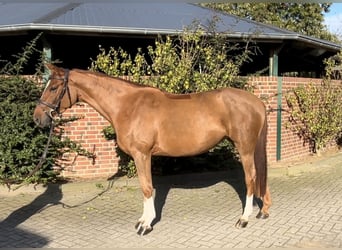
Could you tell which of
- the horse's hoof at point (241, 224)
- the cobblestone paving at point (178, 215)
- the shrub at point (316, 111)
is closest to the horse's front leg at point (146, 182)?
the cobblestone paving at point (178, 215)

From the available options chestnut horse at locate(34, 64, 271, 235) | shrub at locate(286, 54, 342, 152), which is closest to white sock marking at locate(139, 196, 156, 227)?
chestnut horse at locate(34, 64, 271, 235)

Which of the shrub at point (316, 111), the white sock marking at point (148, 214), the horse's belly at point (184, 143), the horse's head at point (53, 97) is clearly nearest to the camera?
the horse's head at point (53, 97)

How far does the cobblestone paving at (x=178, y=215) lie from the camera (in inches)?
163

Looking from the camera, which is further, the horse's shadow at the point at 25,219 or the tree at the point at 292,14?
the tree at the point at 292,14

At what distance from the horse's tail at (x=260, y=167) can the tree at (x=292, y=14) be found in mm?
20074

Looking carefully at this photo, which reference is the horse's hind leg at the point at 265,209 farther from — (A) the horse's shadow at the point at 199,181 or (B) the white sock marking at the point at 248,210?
(A) the horse's shadow at the point at 199,181

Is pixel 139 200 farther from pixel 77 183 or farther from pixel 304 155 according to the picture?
pixel 304 155

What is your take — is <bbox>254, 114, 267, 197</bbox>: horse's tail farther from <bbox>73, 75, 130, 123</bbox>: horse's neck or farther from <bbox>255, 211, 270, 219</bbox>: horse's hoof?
<bbox>73, 75, 130, 123</bbox>: horse's neck

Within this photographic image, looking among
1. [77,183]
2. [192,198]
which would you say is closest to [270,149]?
[192,198]

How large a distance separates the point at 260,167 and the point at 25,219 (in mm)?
3133

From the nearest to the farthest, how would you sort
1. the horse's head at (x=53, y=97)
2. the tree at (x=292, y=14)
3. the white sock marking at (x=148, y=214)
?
the horse's head at (x=53, y=97), the white sock marking at (x=148, y=214), the tree at (x=292, y=14)

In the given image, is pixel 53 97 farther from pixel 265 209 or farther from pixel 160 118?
pixel 265 209

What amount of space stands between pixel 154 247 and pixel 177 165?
3.40 metres

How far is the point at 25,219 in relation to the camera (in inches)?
193
